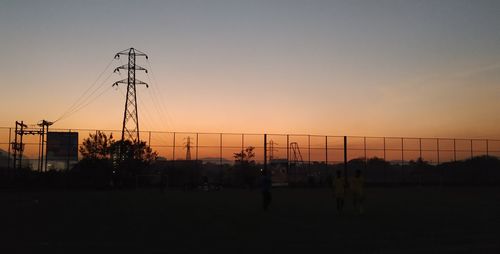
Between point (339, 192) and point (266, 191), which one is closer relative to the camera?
point (339, 192)

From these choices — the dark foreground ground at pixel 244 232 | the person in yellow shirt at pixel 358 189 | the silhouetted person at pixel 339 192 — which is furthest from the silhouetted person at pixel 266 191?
the person in yellow shirt at pixel 358 189

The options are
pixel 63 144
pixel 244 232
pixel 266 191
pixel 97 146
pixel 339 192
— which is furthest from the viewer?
pixel 97 146

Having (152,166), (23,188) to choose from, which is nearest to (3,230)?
(23,188)

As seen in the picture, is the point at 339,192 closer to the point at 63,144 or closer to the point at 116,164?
the point at 116,164

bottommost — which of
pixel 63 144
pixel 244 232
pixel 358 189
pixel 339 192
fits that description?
pixel 244 232

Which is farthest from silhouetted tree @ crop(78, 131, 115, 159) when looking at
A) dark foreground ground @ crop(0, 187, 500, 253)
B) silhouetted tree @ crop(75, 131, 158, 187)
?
dark foreground ground @ crop(0, 187, 500, 253)

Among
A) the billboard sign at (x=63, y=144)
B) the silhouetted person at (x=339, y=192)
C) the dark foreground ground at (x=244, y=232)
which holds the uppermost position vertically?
the billboard sign at (x=63, y=144)

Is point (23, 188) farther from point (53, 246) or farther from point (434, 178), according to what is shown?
point (434, 178)

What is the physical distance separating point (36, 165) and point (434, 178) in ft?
142

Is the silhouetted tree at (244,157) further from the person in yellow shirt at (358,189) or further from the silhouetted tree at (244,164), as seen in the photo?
the person in yellow shirt at (358,189)

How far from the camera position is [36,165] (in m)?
57.4

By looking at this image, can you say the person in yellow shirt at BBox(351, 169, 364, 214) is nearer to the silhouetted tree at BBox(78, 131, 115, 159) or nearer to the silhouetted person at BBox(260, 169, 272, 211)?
the silhouetted person at BBox(260, 169, 272, 211)

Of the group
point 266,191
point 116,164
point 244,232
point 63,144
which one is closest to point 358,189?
point 266,191

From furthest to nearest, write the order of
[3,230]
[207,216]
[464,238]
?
[207,216]
[3,230]
[464,238]
